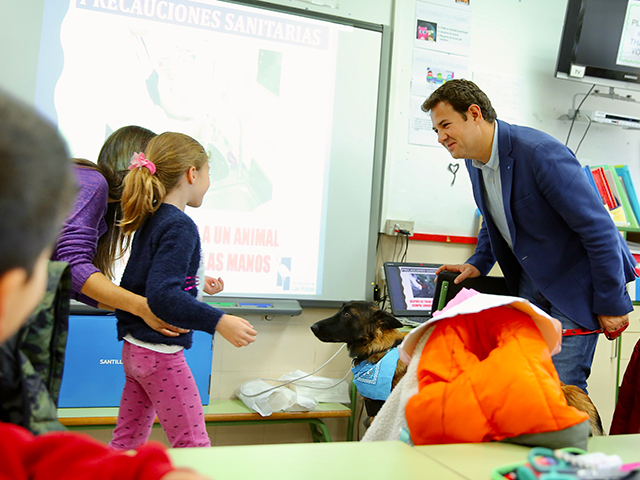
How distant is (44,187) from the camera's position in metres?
0.35

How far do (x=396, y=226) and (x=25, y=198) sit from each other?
102 inches

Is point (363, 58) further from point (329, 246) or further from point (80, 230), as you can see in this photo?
point (80, 230)

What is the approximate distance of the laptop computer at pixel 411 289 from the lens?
2615 millimetres

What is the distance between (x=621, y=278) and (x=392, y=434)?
1002 millimetres

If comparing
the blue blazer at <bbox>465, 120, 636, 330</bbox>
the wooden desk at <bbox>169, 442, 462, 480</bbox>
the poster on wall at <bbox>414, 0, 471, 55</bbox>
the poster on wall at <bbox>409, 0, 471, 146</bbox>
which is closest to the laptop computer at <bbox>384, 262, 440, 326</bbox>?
the poster on wall at <bbox>409, 0, 471, 146</bbox>

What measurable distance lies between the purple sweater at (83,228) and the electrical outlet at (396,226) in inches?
69.4

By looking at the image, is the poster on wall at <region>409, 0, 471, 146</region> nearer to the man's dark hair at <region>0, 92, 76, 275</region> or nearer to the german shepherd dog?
the german shepherd dog

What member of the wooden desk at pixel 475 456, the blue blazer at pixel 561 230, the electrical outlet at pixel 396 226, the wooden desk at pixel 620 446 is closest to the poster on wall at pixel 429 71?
the electrical outlet at pixel 396 226

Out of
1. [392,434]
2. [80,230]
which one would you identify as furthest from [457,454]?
[80,230]

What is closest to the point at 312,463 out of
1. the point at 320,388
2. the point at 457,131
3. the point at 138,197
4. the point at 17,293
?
the point at 17,293

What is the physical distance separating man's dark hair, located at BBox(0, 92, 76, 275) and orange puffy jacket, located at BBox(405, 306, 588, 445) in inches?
27.8

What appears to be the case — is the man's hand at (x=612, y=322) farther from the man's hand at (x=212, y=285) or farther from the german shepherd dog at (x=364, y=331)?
the man's hand at (x=212, y=285)

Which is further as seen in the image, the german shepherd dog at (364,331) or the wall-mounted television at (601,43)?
the wall-mounted television at (601,43)

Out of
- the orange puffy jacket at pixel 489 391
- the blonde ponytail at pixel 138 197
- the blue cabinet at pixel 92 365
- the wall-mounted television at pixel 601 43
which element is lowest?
the blue cabinet at pixel 92 365
